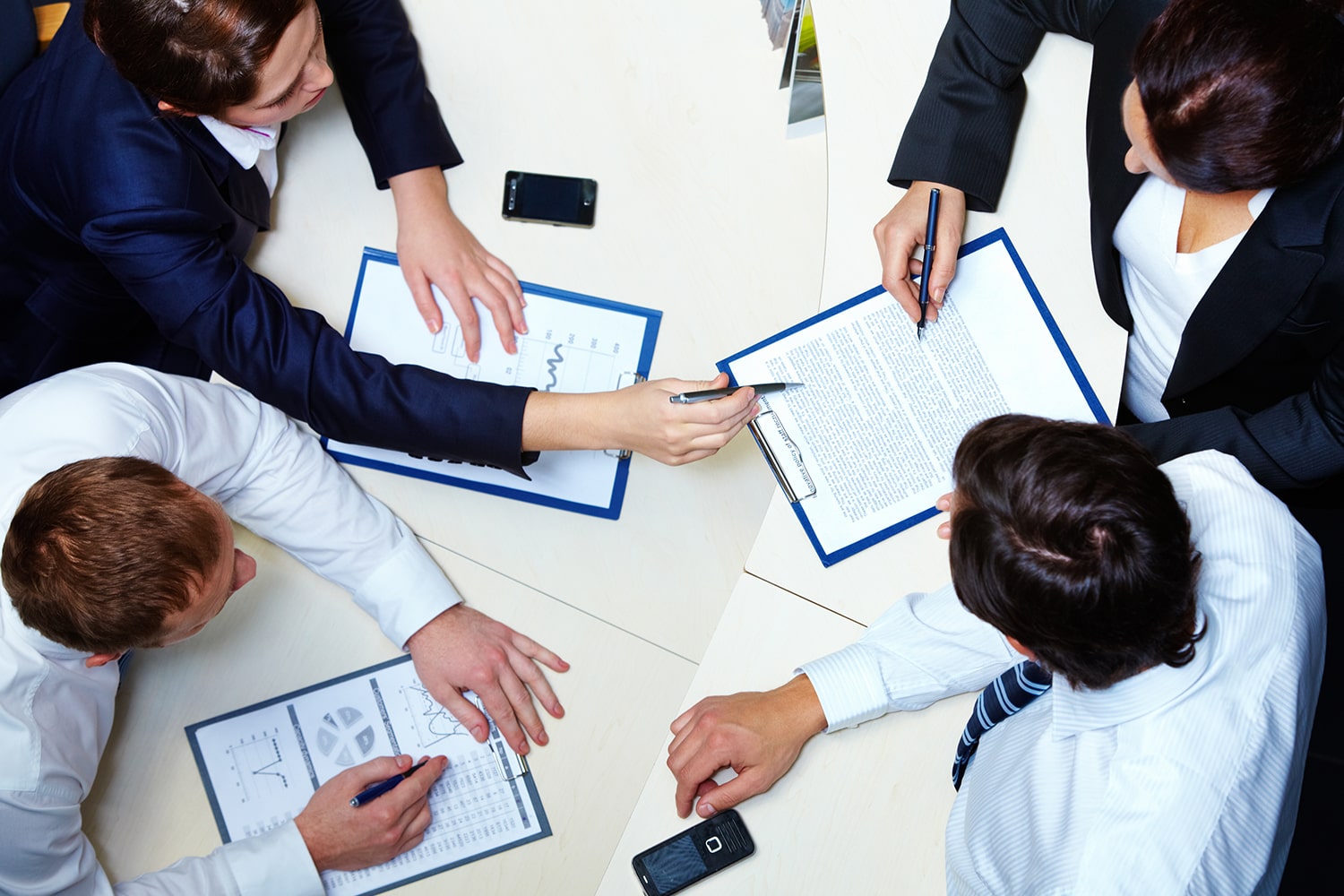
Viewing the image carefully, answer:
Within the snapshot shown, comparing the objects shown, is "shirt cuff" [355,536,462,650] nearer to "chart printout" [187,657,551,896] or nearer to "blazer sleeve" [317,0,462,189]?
"chart printout" [187,657,551,896]

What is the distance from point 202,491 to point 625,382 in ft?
1.82

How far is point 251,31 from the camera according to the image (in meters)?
1.09

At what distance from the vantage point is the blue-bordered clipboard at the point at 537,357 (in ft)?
4.18

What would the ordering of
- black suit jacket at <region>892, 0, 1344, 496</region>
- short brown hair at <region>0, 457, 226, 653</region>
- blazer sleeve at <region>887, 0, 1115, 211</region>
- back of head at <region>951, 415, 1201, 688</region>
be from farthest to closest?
blazer sleeve at <region>887, 0, 1115, 211</region>, black suit jacket at <region>892, 0, 1344, 496</region>, short brown hair at <region>0, 457, 226, 653</region>, back of head at <region>951, 415, 1201, 688</region>

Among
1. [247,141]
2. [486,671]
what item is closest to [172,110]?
[247,141]

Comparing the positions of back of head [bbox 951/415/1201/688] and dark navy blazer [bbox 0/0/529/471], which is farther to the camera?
dark navy blazer [bbox 0/0/529/471]

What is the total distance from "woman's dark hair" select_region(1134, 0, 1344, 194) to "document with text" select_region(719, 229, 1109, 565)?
269 millimetres

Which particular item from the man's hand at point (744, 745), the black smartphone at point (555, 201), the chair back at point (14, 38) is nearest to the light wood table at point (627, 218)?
the black smartphone at point (555, 201)

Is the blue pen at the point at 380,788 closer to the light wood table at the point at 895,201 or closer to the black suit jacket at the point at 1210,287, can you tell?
the light wood table at the point at 895,201

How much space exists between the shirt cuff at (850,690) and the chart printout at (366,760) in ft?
1.22

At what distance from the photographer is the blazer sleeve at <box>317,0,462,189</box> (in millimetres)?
1301

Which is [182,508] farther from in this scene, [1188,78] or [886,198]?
[1188,78]

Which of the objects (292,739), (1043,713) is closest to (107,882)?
(292,739)

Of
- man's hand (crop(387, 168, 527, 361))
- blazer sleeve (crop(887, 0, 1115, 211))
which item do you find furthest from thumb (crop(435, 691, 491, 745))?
blazer sleeve (crop(887, 0, 1115, 211))
